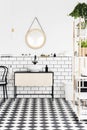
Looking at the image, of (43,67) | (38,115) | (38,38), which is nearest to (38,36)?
(38,38)

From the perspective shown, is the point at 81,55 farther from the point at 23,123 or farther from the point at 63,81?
the point at 63,81

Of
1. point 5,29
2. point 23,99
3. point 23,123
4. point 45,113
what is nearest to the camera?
point 23,123

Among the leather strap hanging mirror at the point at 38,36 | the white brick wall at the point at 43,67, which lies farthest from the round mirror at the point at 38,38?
the white brick wall at the point at 43,67

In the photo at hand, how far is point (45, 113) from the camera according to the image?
6336mm

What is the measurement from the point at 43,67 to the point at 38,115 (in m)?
2.37

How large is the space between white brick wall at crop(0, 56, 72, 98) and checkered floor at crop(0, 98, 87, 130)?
0.44m

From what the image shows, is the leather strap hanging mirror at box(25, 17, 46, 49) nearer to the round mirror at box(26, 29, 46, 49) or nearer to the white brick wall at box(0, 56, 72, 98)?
the round mirror at box(26, 29, 46, 49)

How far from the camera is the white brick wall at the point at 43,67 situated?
8.34m

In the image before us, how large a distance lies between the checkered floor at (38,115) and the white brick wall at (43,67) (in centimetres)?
44

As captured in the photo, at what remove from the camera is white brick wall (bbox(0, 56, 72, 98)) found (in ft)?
27.4

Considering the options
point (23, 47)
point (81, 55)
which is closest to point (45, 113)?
point (81, 55)

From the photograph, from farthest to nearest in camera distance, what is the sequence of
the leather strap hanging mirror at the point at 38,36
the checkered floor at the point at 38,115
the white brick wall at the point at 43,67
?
the leather strap hanging mirror at the point at 38,36
the white brick wall at the point at 43,67
the checkered floor at the point at 38,115

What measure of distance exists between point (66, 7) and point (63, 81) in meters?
1.91

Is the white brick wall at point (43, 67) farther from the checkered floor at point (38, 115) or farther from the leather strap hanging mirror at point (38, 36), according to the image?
the leather strap hanging mirror at point (38, 36)
